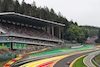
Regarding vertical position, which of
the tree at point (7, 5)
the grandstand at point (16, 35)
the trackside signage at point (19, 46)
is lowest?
the trackside signage at point (19, 46)

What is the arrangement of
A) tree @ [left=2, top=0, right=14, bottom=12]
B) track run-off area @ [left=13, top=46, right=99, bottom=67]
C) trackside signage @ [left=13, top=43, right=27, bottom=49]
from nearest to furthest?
track run-off area @ [left=13, top=46, right=99, bottom=67]
trackside signage @ [left=13, top=43, right=27, bottom=49]
tree @ [left=2, top=0, right=14, bottom=12]

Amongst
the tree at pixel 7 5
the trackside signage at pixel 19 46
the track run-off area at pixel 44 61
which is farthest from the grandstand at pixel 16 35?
the tree at pixel 7 5

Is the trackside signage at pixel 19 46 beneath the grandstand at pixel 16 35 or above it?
beneath

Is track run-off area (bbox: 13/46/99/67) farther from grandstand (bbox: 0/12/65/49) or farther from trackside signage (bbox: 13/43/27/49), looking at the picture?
grandstand (bbox: 0/12/65/49)

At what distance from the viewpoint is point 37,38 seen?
48.1 metres

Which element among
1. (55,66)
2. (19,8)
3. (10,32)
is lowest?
(55,66)

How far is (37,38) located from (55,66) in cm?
2567

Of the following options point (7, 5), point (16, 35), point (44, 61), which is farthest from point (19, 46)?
point (7, 5)

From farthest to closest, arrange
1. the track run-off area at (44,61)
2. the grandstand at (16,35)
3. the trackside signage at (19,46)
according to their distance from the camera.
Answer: the trackside signage at (19,46)
the grandstand at (16,35)
the track run-off area at (44,61)

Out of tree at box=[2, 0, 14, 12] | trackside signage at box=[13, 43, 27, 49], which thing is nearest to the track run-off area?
trackside signage at box=[13, 43, 27, 49]

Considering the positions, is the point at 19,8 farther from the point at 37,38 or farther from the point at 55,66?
the point at 55,66

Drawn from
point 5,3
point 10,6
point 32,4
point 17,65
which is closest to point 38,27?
point 10,6

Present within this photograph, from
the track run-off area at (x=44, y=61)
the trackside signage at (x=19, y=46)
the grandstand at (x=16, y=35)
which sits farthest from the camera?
the trackside signage at (x=19, y=46)

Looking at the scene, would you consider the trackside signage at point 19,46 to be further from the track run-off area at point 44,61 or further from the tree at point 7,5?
the tree at point 7,5
